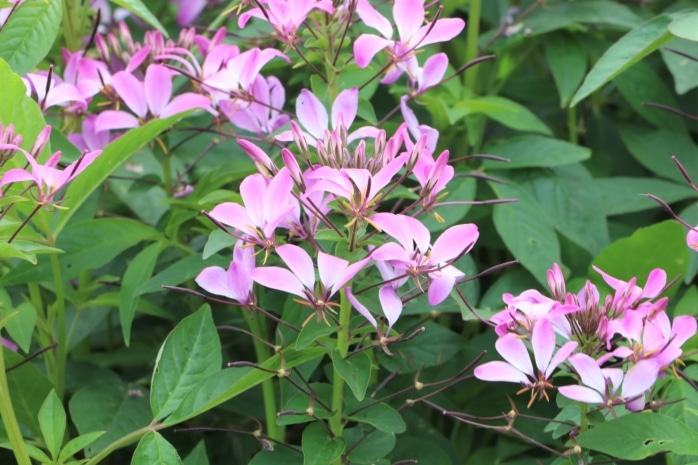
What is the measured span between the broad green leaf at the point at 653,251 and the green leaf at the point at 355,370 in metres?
0.29

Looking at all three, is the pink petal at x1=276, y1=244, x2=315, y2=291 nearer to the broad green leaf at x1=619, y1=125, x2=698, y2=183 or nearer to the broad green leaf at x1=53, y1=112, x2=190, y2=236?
the broad green leaf at x1=53, y1=112, x2=190, y2=236

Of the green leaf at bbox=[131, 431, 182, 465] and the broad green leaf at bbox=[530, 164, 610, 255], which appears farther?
the broad green leaf at bbox=[530, 164, 610, 255]

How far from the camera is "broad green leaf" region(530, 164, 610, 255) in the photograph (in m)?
0.85

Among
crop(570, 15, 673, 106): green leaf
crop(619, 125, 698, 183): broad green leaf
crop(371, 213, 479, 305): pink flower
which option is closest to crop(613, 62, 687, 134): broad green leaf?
crop(619, 125, 698, 183): broad green leaf

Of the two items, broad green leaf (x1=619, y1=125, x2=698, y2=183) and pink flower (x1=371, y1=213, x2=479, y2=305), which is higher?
pink flower (x1=371, y1=213, x2=479, y2=305)

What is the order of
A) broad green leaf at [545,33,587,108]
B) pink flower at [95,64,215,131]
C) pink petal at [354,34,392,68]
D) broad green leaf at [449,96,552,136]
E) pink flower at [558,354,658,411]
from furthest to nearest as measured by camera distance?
Result: broad green leaf at [545,33,587,108]
broad green leaf at [449,96,552,136]
pink flower at [95,64,215,131]
pink petal at [354,34,392,68]
pink flower at [558,354,658,411]

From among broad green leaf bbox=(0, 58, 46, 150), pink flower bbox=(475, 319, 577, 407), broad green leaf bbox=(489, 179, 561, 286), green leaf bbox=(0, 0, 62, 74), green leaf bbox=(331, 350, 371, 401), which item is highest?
green leaf bbox=(0, 0, 62, 74)

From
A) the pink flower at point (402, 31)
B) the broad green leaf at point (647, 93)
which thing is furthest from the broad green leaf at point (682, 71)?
the pink flower at point (402, 31)

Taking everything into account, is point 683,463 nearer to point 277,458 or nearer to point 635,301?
point 635,301

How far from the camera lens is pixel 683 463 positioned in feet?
1.91

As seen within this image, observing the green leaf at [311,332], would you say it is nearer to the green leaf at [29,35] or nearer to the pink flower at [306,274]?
the pink flower at [306,274]

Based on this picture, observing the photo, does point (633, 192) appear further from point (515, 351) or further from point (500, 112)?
point (515, 351)

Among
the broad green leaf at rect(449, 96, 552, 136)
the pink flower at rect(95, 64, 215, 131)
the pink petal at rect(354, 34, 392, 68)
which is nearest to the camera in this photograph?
the pink petal at rect(354, 34, 392, 68)

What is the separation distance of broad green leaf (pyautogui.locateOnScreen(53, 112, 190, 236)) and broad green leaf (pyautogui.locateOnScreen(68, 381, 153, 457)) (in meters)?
0.15
